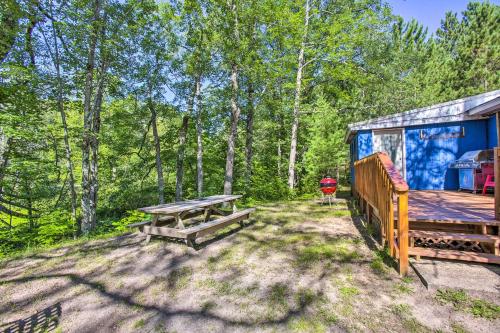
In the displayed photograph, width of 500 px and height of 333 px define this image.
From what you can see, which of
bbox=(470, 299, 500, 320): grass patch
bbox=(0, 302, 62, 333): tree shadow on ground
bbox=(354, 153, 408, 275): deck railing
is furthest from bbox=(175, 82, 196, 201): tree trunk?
bbox=(470, 299, 500, 320): grass patch

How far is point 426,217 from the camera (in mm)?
3750

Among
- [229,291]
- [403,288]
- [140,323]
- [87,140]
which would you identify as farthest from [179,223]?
[87,140]

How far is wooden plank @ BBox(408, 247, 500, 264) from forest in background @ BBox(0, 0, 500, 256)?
703 cm

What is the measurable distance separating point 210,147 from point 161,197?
399 cm

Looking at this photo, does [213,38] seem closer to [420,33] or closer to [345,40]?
[345,40]

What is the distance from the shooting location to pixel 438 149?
23.6 ft

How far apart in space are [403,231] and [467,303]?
0.84m

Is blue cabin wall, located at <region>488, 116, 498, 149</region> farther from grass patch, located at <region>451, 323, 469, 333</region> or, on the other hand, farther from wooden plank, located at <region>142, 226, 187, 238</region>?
wooden plank, located at <region>142, 226, 187, 238</region>

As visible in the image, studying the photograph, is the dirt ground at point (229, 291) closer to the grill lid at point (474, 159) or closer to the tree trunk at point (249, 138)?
the grill lid at point (474, 159)

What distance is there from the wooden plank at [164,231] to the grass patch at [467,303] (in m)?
3.41

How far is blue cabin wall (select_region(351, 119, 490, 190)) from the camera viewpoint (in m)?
6.86

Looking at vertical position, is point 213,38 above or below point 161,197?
above

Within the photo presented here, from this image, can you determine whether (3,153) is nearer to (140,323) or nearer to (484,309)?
(140,323)

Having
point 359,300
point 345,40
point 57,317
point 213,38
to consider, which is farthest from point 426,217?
point 345,40
